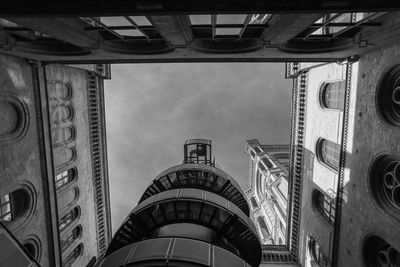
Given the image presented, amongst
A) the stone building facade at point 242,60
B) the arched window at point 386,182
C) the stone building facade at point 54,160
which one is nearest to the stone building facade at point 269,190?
the stone building facade at point 242,60

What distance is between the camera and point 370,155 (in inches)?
484

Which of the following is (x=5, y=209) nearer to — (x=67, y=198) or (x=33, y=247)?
(x=33, y=247)

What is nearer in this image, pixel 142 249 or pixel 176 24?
pixel 142 249

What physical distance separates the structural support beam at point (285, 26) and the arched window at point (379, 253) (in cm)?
1048

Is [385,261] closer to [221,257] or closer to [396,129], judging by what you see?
[396,129]

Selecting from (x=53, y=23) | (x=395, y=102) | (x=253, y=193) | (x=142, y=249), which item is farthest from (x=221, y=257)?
(x=253, y=193)

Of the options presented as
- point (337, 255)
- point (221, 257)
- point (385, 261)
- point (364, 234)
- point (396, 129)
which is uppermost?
point (396, 129)

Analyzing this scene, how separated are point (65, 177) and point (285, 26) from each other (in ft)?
60.7

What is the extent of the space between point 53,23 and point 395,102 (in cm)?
1509

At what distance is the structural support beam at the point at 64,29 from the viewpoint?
31.4 ft

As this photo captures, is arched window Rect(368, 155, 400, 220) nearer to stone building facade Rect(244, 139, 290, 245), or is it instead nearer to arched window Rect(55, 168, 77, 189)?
stone building facade Rect(244, 139, 290, 245)

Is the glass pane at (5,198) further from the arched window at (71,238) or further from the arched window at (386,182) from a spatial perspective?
the arched window at (386,182)

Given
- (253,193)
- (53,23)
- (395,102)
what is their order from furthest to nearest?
1. (253,193)
2. (395,102)
3. (53,23)

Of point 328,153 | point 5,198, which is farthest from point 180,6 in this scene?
point 328,153
